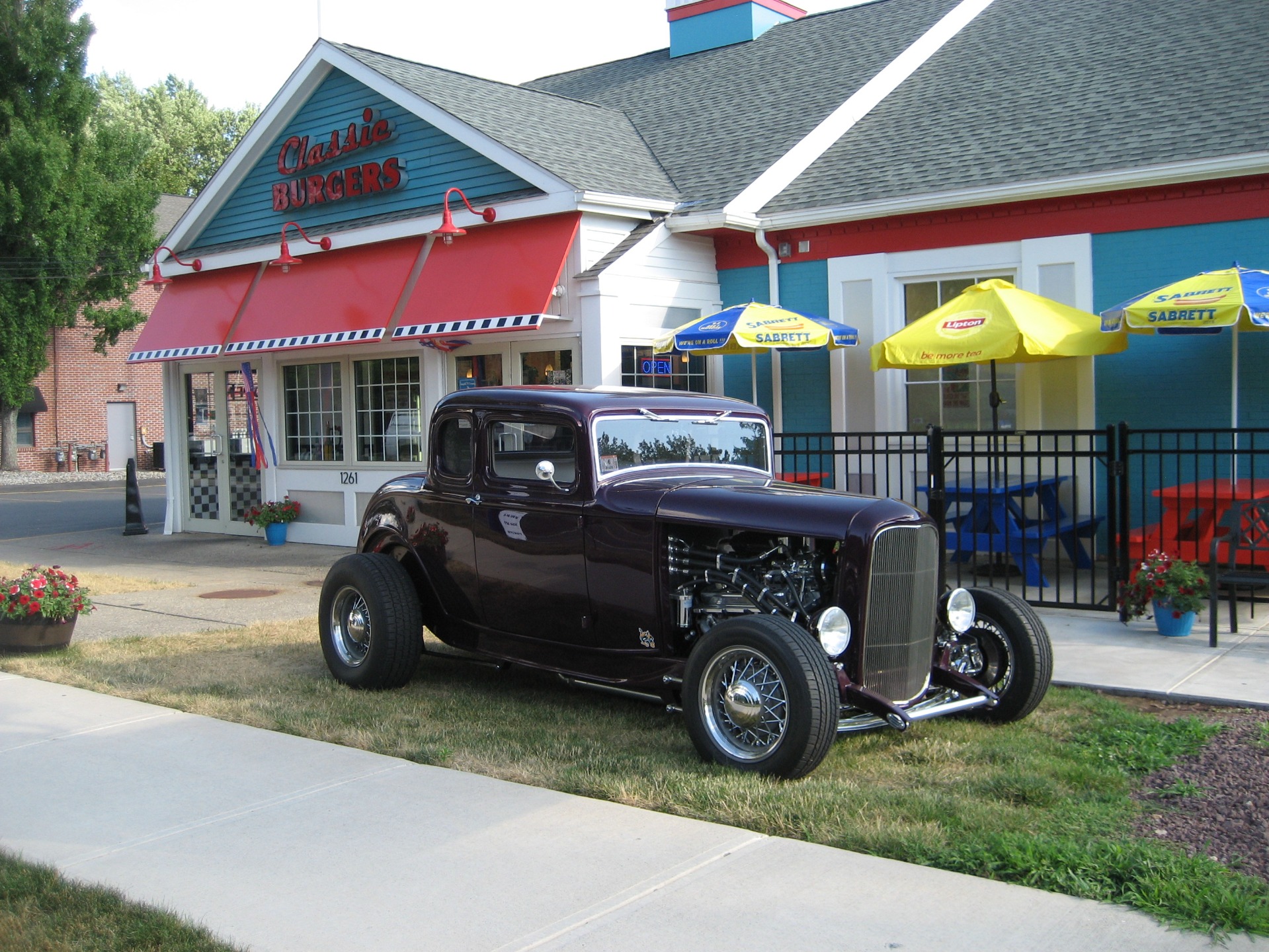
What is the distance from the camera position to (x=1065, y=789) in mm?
4863

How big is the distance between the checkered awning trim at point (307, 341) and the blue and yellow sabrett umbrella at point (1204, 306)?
24.1ft

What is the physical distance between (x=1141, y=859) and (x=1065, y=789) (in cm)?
85

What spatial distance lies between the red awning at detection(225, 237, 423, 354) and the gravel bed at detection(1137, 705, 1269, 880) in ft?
30.2

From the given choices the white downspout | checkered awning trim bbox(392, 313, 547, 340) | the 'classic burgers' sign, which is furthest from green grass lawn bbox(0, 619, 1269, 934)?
the 'classic burgers' sign

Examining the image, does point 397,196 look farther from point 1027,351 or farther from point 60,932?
point 60,932

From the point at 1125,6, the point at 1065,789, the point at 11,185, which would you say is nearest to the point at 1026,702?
the point at 1065,789

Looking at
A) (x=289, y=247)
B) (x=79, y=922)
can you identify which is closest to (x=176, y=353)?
(x=289, y=247)

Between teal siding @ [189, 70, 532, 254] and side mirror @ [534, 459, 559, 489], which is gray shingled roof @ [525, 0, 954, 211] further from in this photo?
side mirror @ [534, 459, 559, 489]

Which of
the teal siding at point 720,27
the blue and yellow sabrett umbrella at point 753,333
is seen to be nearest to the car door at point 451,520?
the blue and yellow sabrett umbrella at point 753,333

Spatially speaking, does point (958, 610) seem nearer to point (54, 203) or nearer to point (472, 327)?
point (472, 327)

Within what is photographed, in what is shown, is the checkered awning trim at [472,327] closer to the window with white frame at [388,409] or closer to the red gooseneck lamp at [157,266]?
the window with white frame at [388,409]

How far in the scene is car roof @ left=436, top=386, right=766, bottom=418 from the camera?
6207 mm

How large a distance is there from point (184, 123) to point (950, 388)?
5040 centimetres

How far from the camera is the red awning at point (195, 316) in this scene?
48.3 feet
